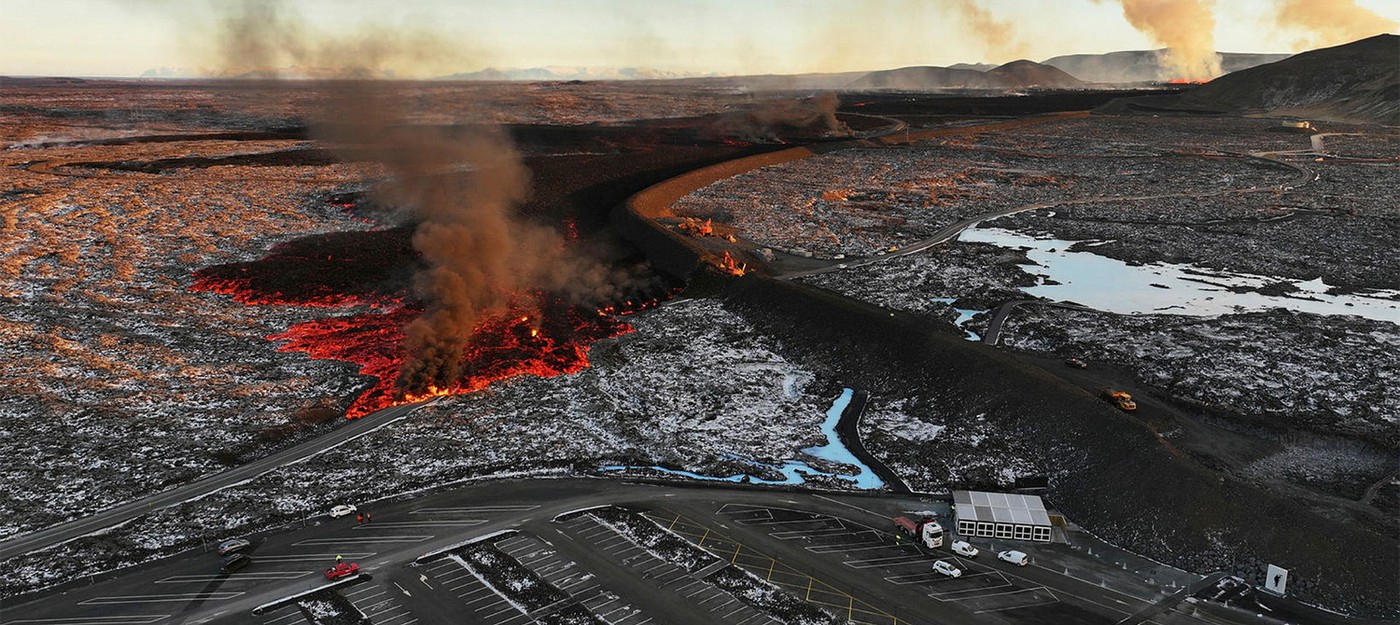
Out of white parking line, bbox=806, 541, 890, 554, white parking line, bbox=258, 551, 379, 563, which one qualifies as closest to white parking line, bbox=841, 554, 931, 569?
white parking line, bbox=806, 541, 890, 554

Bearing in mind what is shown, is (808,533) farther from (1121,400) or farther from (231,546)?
(231,546)

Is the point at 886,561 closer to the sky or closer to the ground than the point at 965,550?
closer to the ground

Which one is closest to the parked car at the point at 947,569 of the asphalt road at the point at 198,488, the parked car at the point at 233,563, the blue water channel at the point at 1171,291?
the parked car at the point at 233,563

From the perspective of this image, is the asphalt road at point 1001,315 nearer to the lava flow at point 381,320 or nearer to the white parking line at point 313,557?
the lava flow at point 381,320

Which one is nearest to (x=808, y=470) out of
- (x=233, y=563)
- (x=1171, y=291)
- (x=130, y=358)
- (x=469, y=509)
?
(x=469, y=509)

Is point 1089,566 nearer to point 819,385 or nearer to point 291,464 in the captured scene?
point 819,385

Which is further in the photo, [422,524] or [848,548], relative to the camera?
[422,524]
